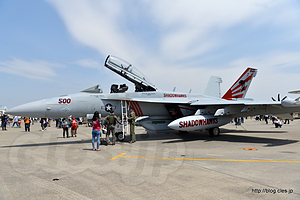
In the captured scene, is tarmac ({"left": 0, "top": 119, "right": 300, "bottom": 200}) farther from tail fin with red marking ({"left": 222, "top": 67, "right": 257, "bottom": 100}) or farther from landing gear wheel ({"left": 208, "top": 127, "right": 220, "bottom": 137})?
tail fin with red marking ({"left": 222, "top": 67, "right": 257, "bottom": 100})

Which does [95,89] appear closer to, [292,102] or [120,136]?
[120,136]

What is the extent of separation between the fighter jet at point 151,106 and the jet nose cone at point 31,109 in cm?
4

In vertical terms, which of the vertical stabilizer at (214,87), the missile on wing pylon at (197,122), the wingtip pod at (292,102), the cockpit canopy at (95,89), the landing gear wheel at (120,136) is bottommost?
the landing gear wheel at (120,136)

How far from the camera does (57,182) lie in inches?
157

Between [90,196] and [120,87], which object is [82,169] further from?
[120,87]

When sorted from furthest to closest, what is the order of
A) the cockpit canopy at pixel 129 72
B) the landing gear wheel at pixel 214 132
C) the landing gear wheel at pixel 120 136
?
1. the landing gear wheel at pixel 214 132
2. the cockpit canopy at pixel 129 72
3. the landing gear wheel at pixel 120 136

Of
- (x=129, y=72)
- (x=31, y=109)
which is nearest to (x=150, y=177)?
(x=31, y=109)

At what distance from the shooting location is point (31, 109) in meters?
8.42

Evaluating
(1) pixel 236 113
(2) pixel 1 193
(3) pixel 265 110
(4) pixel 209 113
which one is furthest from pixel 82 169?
(3) pixel 265 110

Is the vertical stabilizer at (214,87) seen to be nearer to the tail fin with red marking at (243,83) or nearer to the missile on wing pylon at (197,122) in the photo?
the tail fin with red marking at (243,83)

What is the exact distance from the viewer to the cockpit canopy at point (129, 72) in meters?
11.0

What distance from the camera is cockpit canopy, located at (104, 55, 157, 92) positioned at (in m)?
11.0

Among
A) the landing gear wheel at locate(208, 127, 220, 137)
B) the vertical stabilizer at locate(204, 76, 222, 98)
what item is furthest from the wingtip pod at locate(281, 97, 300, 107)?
the vertical stabilizer at locate(204, 76, 222, 98)

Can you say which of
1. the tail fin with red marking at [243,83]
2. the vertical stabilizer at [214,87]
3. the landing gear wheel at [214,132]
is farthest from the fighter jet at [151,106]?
the vertical stabilizer at [214,87]
